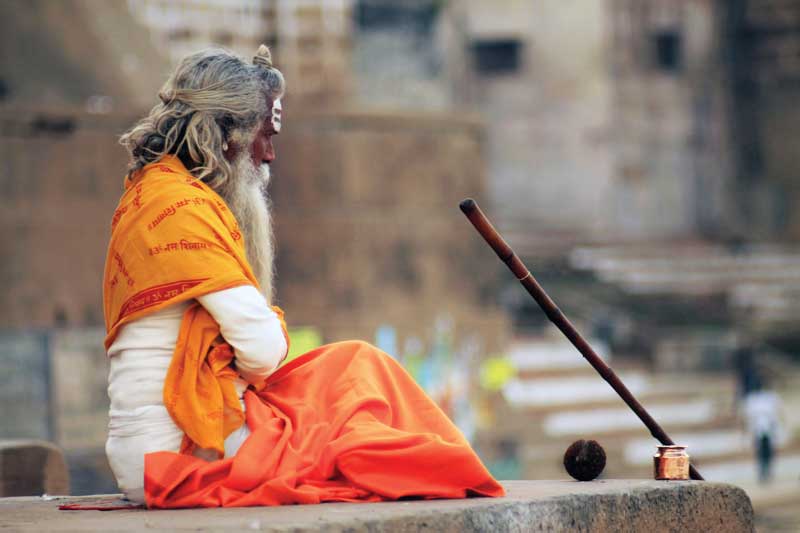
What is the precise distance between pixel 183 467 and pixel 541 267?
15.6 meters

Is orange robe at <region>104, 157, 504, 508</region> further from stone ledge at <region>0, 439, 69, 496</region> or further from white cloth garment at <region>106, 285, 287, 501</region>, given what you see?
stone ledge at <region>0, 439, 69, 496</region>

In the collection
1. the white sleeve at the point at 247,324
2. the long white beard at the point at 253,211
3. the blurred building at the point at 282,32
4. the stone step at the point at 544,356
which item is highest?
the blurred building at the point at 282,32

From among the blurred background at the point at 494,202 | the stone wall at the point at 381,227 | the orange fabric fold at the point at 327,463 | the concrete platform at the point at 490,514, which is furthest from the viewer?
the stone wall at the point at 381,227

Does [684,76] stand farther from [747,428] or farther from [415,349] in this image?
[415,349]

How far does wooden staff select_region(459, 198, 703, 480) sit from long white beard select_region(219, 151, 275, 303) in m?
0.57

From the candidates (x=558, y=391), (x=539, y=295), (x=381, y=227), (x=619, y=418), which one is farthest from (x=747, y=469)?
(x=539, y=295)

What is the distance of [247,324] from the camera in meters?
3.72

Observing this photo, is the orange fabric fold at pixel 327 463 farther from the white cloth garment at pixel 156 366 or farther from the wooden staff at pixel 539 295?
the wooden staff at pixel 539 295

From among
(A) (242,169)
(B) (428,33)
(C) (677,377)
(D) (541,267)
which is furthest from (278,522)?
(B) (428,33)

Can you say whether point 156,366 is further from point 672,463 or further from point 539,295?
point 672,463

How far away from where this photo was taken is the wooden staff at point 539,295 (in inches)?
155

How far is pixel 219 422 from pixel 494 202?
17781 millimetres

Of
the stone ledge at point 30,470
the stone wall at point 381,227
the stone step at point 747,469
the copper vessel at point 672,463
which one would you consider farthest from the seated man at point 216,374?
the stone step at point 747,469

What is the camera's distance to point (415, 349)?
13.8m
